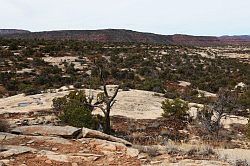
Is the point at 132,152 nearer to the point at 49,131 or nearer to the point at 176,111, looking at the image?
the point at 49,131

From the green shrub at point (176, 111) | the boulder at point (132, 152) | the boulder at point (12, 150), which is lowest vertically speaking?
the green shrub at point (176, 111)

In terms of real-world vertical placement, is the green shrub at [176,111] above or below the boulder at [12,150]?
below

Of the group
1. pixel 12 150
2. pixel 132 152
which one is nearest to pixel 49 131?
pixel 12 150

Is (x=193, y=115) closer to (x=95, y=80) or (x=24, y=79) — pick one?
(x=95, y=80)

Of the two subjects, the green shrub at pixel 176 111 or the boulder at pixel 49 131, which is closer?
the boulder at pixel 49 131

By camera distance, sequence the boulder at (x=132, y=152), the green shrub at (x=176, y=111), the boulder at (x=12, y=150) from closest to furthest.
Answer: the boulder at (x=12, y=150)
the boulder at (x=132, y=152)
the green shrub at (x=176, y=111)

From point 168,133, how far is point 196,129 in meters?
2.20

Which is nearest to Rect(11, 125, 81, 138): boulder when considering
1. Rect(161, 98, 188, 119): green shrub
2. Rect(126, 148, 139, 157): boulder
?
Rect(126, 148, 139, 157): boulder

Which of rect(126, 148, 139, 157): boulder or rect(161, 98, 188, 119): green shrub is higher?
rect(126, 148, 139, 157): boulder

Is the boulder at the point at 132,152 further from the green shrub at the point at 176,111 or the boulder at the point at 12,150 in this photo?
the green shrub at the point at 176,111

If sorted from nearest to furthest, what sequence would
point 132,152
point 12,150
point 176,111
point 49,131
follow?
point 12,150, point 132,152, point 49,131, point 176,111

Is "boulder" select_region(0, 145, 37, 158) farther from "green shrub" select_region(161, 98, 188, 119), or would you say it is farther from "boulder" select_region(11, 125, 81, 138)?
"green shrub" select_region(161, 98, 188, 119)

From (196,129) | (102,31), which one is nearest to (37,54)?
(196,129)

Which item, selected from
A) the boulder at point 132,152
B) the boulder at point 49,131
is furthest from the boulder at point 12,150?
the boulder at point 132,152
